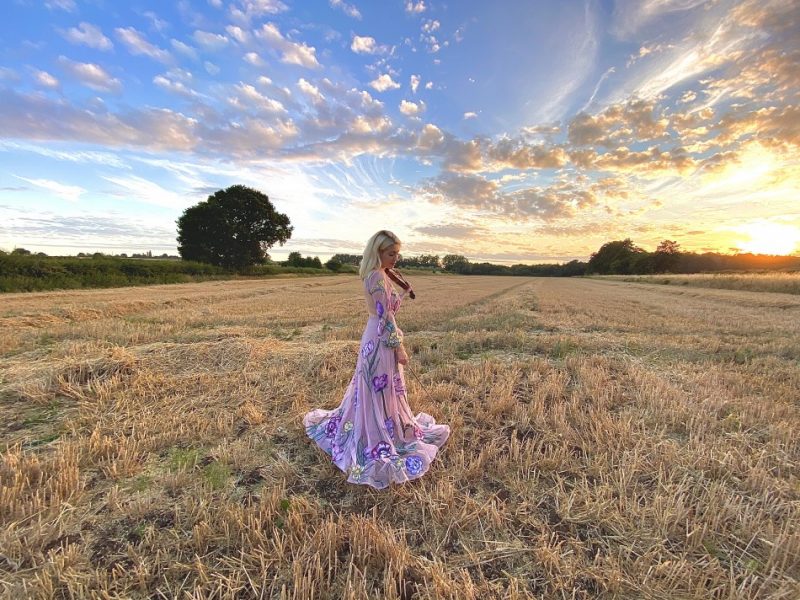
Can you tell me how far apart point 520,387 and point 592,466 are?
2.57 m

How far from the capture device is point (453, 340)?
31.4ft

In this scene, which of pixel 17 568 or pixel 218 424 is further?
pixel 218 424

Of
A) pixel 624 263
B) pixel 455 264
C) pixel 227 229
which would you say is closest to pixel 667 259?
pixel 624 263

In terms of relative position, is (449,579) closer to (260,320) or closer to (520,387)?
(520,387)

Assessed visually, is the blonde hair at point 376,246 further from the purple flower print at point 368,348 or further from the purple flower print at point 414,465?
the purple flower print at point 414,465

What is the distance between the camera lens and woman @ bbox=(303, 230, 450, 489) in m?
3.64

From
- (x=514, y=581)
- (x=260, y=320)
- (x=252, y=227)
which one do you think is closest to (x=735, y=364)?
(x=514, y=581)

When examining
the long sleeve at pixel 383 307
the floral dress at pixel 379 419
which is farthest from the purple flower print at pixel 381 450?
the long sleeve at pixel 383 307

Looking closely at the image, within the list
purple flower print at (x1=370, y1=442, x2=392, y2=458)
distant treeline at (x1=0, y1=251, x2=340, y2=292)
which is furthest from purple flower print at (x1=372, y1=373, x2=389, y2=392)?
distant treeline at (x1=0, y1=251, x2=340, y2=292)

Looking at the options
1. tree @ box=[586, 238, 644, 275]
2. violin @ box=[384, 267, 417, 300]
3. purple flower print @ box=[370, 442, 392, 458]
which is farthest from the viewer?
tree @ box=[586, 238, 644, 275]

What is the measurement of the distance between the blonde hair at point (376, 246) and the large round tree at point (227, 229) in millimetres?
47898

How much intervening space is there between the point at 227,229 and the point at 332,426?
4767 centimetres

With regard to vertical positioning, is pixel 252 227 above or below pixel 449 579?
above

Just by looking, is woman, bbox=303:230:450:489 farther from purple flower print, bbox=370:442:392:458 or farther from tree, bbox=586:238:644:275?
tree, bbox=586:238:644:275
